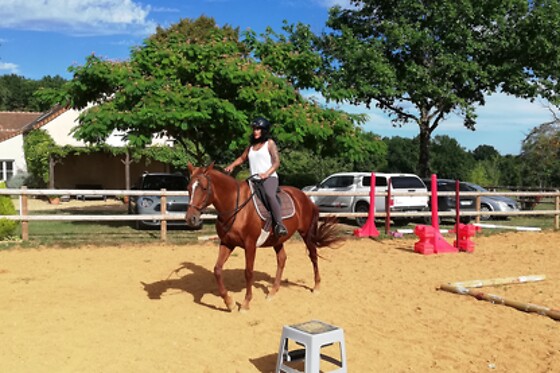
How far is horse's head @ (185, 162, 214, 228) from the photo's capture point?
5926mm

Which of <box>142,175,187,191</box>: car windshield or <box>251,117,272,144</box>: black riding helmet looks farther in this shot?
<box>142,175,187,191</box>: car windshield

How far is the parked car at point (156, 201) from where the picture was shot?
14484mm

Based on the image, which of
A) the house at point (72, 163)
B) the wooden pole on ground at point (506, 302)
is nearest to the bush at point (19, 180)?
the house at point (72, 163)

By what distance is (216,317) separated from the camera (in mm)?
6402

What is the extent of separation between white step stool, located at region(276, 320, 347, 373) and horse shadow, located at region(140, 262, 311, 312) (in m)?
2.50

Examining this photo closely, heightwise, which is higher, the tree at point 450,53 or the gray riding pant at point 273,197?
the tree at point 450,53

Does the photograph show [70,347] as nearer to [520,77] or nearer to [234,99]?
[234,99]

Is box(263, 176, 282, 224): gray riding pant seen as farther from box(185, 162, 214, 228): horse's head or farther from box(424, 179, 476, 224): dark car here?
box(424, 179, 476, 224): dark car

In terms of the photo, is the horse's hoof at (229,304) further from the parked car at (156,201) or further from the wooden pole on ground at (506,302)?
the parked car at (156,201)

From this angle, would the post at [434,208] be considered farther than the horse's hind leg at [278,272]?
Yes

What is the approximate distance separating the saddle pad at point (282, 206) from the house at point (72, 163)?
25.0 metres

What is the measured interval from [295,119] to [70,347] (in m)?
10.1

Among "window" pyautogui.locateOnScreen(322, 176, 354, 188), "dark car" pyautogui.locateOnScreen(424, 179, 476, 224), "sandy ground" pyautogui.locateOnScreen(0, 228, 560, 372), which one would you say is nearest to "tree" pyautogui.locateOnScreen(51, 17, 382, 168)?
"window" pyautogui.locateOnScreen(322, 176, 354, 188)

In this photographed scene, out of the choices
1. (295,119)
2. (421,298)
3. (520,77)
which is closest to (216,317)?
(421,298)
